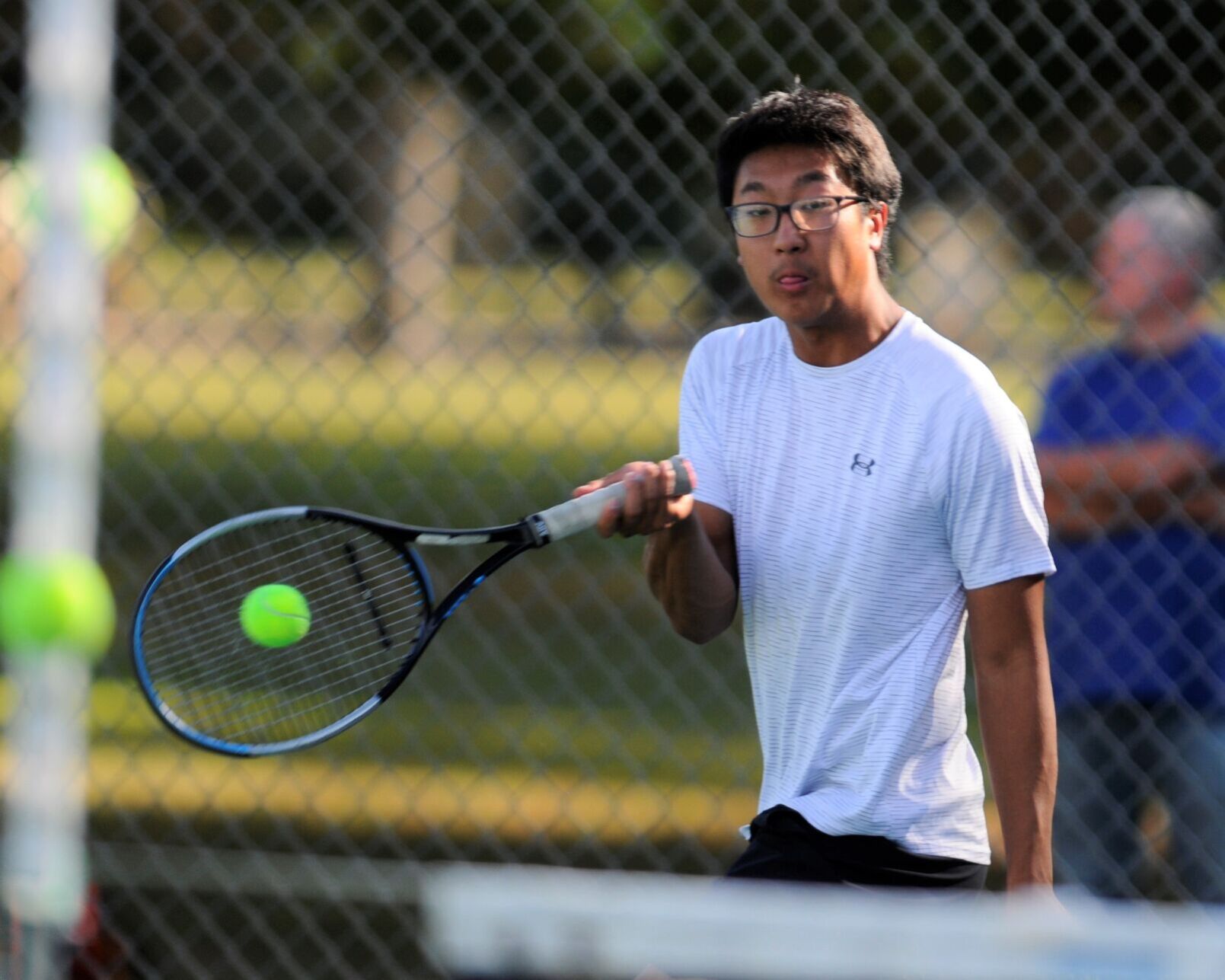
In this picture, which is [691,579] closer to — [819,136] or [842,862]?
[842,862]

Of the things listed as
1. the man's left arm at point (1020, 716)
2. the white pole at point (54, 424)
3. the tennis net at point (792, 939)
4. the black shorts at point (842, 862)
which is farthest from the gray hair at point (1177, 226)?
the tennis net at point (792, 939)

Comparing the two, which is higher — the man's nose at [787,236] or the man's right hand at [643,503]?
the man's nose at [787,236]

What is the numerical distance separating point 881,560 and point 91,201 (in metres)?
1.52

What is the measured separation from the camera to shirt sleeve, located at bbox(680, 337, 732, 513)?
2.46 metres

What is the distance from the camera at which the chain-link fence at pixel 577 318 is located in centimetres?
348

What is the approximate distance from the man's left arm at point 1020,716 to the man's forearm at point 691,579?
0.38 metres

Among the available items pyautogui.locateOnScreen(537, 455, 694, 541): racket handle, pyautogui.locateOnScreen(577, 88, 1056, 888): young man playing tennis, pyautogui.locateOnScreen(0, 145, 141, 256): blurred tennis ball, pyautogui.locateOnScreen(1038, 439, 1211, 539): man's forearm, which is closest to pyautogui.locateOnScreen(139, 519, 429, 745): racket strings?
pyautogui.locateOnScreen(537, 455, 694, 541): racket handle

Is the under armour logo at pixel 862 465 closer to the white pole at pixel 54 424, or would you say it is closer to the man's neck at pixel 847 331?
the man's neck at pixel 847 331

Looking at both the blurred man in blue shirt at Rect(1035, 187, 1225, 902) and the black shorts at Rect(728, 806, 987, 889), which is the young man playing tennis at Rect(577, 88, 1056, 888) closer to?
the black shorts at Rect(728, 806, 987, 889)

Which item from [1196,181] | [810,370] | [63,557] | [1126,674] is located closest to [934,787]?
[810,370]

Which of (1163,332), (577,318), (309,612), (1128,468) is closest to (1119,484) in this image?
(1128,468)

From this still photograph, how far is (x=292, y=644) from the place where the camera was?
2.60 metres

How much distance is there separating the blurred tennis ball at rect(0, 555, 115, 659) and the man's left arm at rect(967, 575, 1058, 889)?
1555mm

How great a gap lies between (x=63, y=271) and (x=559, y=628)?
6.59m
